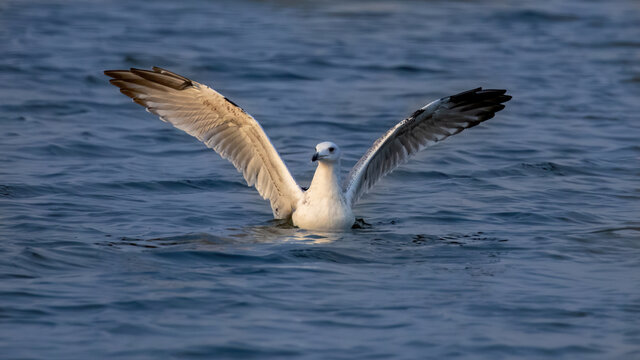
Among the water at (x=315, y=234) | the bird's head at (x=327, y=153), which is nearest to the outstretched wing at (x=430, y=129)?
the water at (x=315, y=234)

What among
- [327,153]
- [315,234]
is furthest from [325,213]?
[327,153]

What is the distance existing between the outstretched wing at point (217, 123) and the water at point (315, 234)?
0.38 metres

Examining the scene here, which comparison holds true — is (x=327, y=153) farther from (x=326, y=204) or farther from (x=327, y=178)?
(x=326, y=204)

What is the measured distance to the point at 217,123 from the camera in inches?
391

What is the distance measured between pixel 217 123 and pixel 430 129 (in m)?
2.06

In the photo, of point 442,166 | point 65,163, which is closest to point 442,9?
point 442,166

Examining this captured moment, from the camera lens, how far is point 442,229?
9.87 metres

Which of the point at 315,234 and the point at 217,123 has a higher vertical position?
the point at 217,123

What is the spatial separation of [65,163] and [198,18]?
13543 mm

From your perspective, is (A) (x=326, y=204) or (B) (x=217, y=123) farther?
(B) (x=217, y=123)

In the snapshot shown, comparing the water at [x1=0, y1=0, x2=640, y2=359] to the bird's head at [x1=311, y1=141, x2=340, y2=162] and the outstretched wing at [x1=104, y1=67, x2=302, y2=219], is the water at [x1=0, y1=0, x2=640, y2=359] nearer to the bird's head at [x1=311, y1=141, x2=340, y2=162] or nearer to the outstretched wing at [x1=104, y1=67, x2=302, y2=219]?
the outstretched wing at [x1=104, y1=67, x2=302, y2=219]

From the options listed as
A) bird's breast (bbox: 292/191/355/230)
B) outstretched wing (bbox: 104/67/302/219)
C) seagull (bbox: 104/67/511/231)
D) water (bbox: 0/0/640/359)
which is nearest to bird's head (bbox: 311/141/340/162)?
seagull (bbox: 104/67/511/231)

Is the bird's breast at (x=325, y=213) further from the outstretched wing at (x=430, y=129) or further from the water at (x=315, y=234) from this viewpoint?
the outstretched wing at (x=430, y=129)

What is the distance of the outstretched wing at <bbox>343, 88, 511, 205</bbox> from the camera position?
10078 millimetres
